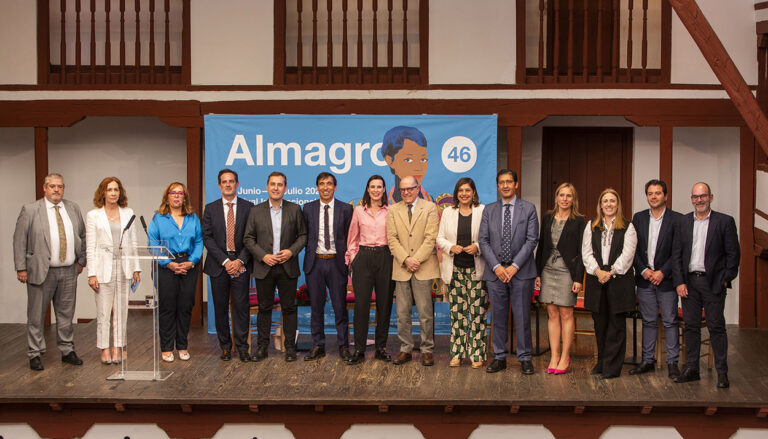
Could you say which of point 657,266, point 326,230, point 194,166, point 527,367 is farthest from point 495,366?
point 194,166

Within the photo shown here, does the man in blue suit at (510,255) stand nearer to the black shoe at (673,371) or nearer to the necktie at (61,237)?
the black shoe at (673,371)

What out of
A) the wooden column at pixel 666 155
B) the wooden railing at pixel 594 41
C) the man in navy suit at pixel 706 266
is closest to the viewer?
the man in navy suit at pixel 706 266

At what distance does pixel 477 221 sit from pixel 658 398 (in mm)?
1977

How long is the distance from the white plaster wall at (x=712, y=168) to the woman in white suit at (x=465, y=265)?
377 centimetres

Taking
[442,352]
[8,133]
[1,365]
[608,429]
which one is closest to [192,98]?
[8,133]

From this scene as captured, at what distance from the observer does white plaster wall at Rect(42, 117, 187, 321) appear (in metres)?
9.68

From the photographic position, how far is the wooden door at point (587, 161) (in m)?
9.66

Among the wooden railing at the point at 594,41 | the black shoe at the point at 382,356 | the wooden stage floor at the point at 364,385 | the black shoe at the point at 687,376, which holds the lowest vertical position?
the wooden stage floor at the point at 364,385

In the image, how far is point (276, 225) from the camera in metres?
6.79

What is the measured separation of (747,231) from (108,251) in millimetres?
6711

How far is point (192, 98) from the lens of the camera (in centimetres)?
875

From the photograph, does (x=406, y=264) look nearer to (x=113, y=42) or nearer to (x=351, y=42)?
(x=351, y=42)

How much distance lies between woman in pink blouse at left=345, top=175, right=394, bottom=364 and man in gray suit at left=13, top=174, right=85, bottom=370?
2.42 meters

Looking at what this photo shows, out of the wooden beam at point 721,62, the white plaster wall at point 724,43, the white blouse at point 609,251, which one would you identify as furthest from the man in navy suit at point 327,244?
the white plaster wall at point 724,43
